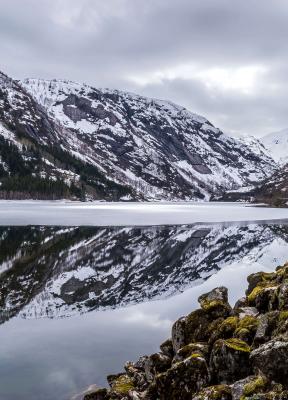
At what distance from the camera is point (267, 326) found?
1552cm

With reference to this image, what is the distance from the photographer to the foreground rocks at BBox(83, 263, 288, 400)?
40.7 ft

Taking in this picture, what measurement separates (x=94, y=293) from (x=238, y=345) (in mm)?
23503

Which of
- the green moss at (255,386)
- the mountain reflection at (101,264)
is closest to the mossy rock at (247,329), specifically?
the green moss at (255,386)

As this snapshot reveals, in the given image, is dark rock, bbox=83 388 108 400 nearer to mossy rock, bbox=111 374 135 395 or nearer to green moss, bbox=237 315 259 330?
mossy rock, bbox=111 374 135 395

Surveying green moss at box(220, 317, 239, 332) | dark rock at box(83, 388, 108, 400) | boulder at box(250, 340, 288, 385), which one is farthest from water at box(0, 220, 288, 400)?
boulder at box(250, 340, 288, 385)

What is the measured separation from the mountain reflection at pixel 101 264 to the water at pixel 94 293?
0.09 meters

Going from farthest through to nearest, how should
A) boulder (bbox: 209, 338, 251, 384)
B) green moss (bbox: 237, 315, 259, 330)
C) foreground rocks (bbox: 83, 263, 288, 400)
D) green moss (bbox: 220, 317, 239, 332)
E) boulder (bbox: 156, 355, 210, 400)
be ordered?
green moss (bbox: 220, 317, 239, 332), green moss (bbox: 237, 315, 259, 330), boulder (bbox: 156, 355, 210, 400), boulder (bbox: 209, 338, 251, 384), foreground rocks (bbox: 83, 263, 288, 400)

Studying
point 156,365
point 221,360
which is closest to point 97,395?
point 156,365

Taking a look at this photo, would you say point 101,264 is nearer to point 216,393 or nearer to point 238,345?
point 238,345

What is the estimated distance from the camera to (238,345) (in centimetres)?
1461

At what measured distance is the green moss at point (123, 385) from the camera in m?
16.8

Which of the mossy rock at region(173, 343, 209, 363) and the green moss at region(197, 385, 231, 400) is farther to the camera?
the mossy rock at region(173, 343, 209, 363)

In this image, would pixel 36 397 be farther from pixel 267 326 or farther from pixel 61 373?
pixel 267 326

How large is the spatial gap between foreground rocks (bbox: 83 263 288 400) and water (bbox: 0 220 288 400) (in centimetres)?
341
